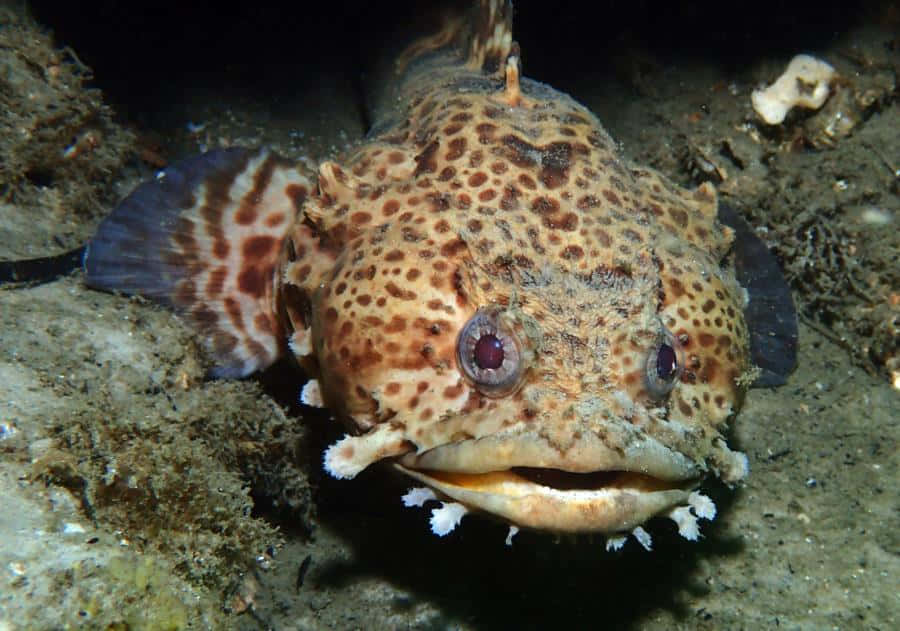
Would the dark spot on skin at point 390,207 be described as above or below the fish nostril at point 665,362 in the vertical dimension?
above

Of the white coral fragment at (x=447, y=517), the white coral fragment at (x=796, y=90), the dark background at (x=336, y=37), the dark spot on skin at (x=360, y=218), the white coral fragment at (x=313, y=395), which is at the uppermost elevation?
the dark background at (x=336, y=37)

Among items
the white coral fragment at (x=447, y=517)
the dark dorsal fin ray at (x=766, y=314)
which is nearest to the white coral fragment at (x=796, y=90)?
the dark dorsal fin ray at (x=766, y=314)

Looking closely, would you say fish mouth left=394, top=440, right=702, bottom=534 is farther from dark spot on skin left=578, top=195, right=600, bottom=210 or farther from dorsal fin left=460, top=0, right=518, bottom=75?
dorsal fin left=460, top=0, right=518, bottom=75

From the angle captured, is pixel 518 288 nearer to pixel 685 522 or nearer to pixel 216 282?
pixel 685 522

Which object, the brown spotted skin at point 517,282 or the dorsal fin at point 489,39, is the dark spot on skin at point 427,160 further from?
the dorsal fin at point 489,39

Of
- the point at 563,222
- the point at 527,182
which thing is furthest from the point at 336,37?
the point at 563,222

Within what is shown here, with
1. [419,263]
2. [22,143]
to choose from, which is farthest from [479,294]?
[22,143]

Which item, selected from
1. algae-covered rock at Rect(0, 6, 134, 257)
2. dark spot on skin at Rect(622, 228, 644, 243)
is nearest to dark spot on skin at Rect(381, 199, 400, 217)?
dark spot on skin at Rect(622, 228, 644, 243)

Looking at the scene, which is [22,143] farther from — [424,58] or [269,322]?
[424,58]
